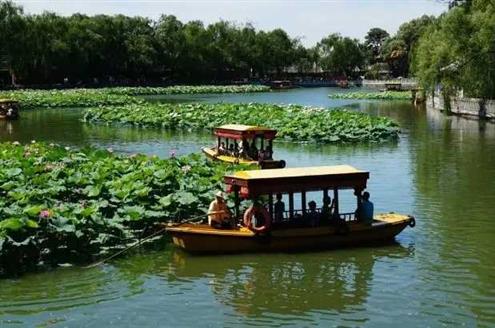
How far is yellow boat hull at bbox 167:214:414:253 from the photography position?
41.6 ft

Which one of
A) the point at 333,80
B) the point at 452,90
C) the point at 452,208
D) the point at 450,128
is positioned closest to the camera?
the point at 452,208

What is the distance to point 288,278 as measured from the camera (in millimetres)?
11766

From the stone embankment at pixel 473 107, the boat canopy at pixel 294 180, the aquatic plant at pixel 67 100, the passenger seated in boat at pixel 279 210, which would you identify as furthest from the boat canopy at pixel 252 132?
the aquatic plant at pixel 67 100

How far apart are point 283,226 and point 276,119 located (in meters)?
22.1

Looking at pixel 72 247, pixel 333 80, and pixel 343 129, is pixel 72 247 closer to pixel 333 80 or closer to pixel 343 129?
pixel 343 129

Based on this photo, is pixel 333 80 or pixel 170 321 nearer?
pixel 170 321

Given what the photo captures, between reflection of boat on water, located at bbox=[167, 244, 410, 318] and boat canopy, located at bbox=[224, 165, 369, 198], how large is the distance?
1116mm

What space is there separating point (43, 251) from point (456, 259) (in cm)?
673

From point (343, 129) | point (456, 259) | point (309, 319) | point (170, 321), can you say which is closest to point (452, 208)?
point (456, 259)

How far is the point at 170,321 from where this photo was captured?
9.95m

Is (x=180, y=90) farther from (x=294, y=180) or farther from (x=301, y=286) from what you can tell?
(x=301, y=286)

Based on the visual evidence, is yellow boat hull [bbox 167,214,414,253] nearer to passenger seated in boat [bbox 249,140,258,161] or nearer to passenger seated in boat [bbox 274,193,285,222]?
passenger seated in boat [bbox 274,193,285,222]

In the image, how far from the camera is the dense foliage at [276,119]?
30731 mm

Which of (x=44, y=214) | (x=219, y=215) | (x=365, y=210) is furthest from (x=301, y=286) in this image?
(x=44, y=214)
